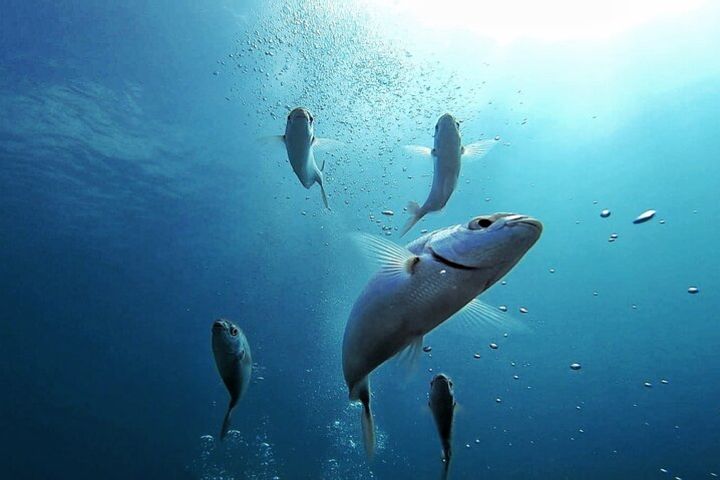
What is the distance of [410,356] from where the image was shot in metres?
1.92

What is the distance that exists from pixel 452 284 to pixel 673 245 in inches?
1087

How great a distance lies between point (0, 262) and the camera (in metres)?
27.4

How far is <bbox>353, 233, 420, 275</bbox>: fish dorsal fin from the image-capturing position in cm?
164

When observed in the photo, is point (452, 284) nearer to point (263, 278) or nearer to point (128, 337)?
point (263, 278)

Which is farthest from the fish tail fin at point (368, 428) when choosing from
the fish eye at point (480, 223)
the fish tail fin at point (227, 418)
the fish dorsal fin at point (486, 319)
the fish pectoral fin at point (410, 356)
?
the fish tail fin at point (227, 418)

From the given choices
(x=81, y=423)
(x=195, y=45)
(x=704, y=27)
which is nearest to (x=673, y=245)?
(x=704, y=27)

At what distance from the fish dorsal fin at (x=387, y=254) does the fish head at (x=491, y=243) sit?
0.38 feet

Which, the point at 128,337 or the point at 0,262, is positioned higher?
the point at 0,262

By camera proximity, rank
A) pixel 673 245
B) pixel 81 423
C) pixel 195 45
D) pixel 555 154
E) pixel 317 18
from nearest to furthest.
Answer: pixel 317 18 < pixel 195 45 < pixel 555 154 < pixel 673 245 < pixel 81 423

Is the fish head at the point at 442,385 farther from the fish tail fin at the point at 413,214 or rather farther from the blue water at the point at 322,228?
the fish tail fin at the point at 413,214

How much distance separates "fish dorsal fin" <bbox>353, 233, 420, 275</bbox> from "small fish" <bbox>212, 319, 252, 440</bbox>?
1.67 meters

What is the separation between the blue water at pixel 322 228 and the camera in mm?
13953

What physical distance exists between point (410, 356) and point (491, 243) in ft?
2.16

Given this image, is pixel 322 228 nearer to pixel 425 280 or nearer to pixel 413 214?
pixel 413 214
